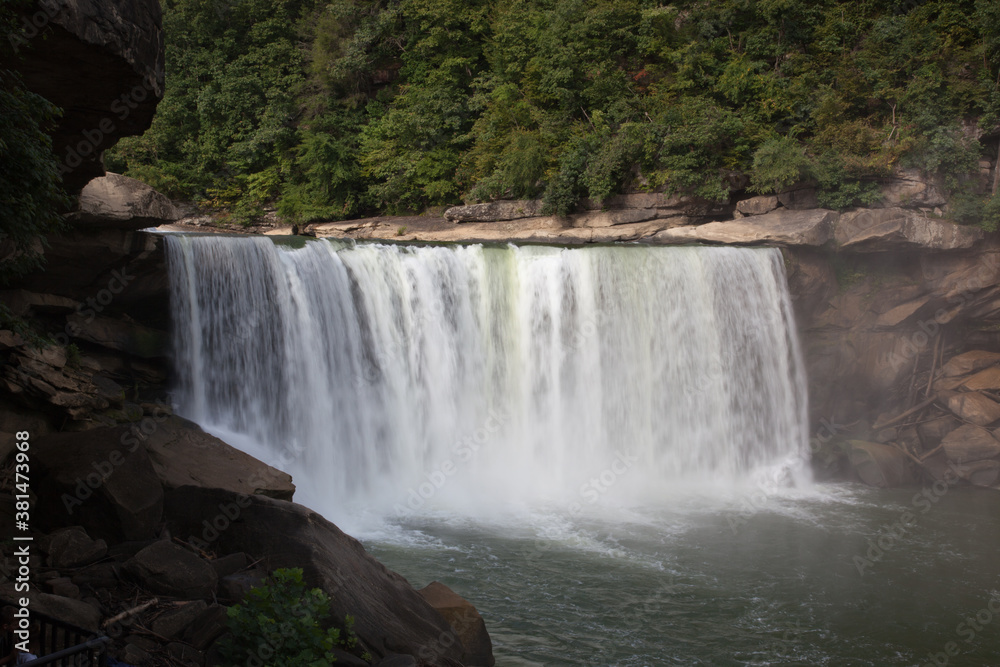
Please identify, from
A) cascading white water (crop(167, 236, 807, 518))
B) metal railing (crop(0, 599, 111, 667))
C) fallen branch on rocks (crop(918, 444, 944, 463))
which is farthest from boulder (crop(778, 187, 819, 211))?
metal railing (crop(0, 599, 111, 667))

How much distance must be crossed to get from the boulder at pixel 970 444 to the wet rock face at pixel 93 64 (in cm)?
1735

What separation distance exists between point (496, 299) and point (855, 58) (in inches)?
509

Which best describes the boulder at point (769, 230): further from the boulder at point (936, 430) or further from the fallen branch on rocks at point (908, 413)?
the boulder at point (936, 430)

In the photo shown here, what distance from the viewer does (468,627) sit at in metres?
6.99

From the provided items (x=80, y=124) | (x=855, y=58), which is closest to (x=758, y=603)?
(x=80, y=124)

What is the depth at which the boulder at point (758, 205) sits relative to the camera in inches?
713

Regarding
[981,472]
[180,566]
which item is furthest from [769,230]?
[180,566]

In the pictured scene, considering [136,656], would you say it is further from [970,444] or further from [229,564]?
[970,444]

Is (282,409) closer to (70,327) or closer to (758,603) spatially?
(70,327)

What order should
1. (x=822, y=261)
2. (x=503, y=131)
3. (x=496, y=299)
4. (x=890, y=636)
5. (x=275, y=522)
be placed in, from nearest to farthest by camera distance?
(x=275, y=522) → (x=890, y=636) → (x=496, y=299) → (x=822, y=261) → (x=503, y=131)

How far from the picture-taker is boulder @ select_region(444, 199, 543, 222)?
21.3 m

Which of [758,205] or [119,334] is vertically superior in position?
[758,205]

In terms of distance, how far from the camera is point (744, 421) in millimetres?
15891

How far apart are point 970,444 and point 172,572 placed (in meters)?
17.0
